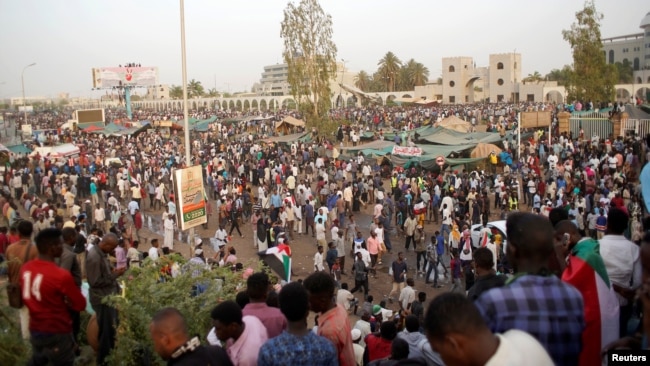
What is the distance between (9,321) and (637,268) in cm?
496

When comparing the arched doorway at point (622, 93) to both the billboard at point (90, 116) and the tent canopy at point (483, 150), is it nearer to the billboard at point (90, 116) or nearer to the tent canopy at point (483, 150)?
the tent canopy at point (483, 150)

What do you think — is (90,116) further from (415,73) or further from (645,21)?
(645,21)

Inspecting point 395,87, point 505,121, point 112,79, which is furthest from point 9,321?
point 395,87

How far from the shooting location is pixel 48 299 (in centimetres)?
435

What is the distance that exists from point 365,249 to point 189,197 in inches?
156

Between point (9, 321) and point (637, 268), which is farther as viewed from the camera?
point (9, 321)

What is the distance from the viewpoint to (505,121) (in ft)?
120

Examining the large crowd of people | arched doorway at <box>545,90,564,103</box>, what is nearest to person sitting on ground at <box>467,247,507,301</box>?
the large crowd of people

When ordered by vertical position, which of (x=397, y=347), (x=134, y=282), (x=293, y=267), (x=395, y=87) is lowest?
(x=293, y=267)

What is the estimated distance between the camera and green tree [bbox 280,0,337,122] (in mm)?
33375

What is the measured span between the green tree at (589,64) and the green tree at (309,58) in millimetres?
12925

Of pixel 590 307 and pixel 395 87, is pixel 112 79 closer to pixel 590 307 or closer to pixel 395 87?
pixel 395 87

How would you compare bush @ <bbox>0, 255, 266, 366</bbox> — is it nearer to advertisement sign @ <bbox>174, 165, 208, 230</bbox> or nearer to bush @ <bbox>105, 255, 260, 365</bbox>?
bush @ <bbox>105, 255, 260, 365</bbox>

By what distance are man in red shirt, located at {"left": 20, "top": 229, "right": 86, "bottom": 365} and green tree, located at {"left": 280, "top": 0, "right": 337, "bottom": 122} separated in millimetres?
29583
